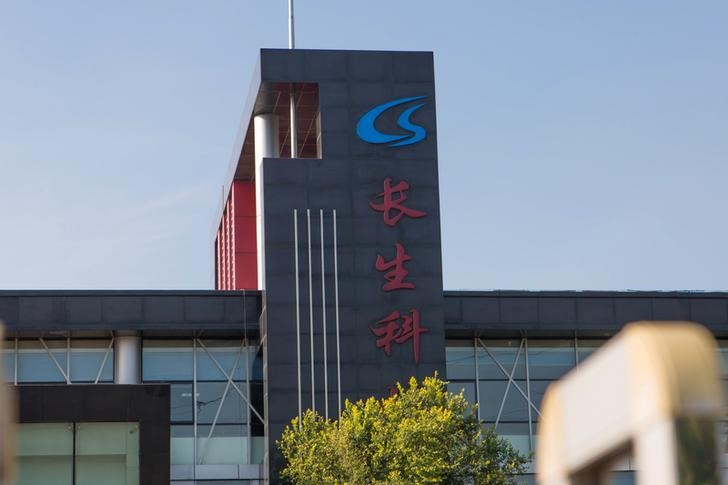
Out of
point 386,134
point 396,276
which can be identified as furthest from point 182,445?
point 386,134

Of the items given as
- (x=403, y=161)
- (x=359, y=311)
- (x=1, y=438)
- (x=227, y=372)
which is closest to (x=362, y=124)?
(x=403, y=161)

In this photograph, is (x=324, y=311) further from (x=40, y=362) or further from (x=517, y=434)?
(x=40, y=362)

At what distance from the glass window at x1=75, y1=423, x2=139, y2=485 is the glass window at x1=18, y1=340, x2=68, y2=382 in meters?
17.5

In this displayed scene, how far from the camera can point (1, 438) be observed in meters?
6.25

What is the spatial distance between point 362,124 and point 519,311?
9906 mm

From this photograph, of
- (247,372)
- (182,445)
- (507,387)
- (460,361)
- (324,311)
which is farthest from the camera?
(460,361)

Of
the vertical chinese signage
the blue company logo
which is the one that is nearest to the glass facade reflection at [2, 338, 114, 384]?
the vertical chinese signage

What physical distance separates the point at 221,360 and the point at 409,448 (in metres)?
13.8

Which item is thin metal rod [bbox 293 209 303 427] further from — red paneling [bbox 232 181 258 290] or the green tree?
red paneling [bbox 232 181 258 290]

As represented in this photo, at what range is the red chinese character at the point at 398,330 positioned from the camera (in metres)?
53.2

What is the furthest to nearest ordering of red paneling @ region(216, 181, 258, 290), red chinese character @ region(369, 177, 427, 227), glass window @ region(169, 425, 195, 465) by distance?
red paneling @ region(216, 181, 258, 290)
glass window @ region(169, 425, 195, 465)
red chinese character @ region(369, 177, 427, 227)

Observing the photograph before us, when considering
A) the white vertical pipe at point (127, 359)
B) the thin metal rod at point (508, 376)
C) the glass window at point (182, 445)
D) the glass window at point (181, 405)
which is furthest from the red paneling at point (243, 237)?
the thin metal rod at point (508, 376)

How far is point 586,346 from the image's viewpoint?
196ft

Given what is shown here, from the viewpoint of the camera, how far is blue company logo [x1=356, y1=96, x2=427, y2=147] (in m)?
54.3
